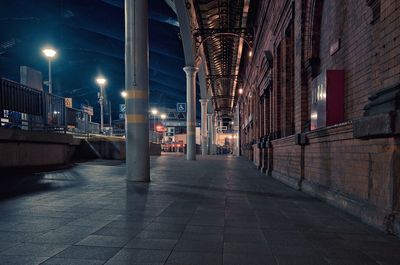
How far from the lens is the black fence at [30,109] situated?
912 cm

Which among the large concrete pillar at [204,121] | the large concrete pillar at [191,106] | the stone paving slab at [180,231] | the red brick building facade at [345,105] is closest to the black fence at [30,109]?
the stone paving slab at [180,231]

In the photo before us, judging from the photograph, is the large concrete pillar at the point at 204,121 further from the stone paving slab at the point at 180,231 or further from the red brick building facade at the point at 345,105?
the stone paving slab at the point at 180,231

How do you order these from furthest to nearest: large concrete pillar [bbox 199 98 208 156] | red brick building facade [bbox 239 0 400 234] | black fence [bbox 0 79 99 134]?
Answer: 1. large concrete pillar [bbox 199 98 208 156]
2. black fence [bbox 0 79 99 134]
3. red brick building facade [bbox 239 0 400 234]

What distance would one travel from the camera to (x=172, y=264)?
101 inches

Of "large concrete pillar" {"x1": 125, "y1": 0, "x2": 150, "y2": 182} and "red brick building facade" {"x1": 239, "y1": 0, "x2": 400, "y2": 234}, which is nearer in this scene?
"red brick building facade" {"x1": 239, "y1": 0, "x2": 400, "y2": 234}

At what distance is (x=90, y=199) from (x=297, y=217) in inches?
139

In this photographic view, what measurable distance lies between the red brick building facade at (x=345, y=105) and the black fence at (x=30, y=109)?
8278 millimetres

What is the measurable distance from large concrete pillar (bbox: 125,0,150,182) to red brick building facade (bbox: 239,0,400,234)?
4.01 meters

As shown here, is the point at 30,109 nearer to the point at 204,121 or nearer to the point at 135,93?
the point at 135,93

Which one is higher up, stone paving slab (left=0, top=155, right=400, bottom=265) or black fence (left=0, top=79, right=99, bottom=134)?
black fence (left=0, top=79, right=99, bottom=134)

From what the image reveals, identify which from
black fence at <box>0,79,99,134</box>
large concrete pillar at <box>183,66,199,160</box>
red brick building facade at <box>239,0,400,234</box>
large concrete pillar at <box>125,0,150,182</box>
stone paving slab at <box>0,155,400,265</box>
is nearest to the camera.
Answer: stone paving slab at <box>0,155,400,265</box>

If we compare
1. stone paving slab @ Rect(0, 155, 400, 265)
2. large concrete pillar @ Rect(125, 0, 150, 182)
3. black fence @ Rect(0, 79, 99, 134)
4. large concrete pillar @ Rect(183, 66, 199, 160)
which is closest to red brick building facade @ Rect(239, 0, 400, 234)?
stone paving slab @ Rect(0, 155, 400, 265)

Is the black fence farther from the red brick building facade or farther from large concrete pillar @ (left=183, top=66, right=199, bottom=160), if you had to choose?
large concrete pillar @ (left=183, top=66, right=199, bottom=160)

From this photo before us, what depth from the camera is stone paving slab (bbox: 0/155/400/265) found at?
108 inches
